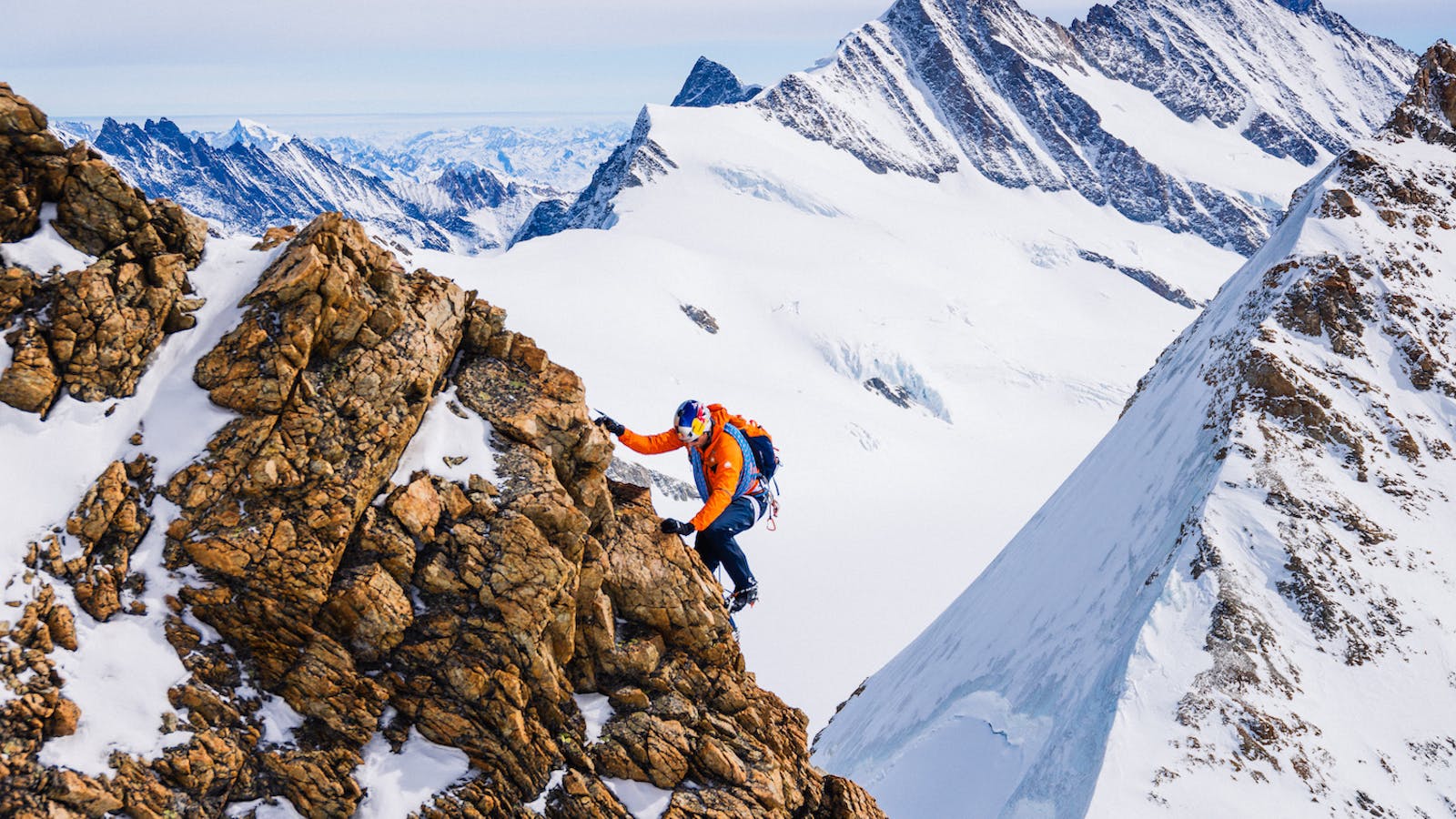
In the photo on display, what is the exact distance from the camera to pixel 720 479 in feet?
43.4

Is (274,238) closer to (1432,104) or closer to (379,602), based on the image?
(379,602)

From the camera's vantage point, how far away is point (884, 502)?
78.4 metres

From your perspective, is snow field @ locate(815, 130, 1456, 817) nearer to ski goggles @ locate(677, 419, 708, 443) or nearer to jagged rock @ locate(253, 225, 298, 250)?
ski goggles @ locate(677, 419, 708, 443)

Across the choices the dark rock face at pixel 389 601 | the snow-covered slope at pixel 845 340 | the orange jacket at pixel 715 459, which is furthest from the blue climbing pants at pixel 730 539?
the snow-covered slope at pixel 845 340

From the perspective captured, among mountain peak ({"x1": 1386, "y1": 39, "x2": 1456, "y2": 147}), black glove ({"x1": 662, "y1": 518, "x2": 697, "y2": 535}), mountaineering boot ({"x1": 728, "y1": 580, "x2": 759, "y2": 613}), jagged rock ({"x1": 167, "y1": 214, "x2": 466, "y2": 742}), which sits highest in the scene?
jagged rock ({"x1": 167, "y1": 214, "x2": 466, "y2": 742})

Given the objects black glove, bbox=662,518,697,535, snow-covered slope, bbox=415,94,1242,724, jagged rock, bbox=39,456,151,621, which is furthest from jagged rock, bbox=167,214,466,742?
snow-covered slope, bbox=415,94,1242,724

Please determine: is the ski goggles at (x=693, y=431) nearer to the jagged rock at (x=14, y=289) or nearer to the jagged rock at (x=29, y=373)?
the jagged rock at (x=29, y=373)

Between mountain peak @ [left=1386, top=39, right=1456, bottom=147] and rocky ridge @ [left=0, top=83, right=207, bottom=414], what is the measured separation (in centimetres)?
4333

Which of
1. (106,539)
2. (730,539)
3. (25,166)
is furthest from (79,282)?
(730,539)

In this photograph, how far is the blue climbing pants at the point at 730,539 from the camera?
44.4ft

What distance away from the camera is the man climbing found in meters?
13.2

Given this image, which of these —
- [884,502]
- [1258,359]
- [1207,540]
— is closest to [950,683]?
[1207,540]

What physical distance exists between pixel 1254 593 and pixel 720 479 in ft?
45.6

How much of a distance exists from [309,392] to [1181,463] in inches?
908
